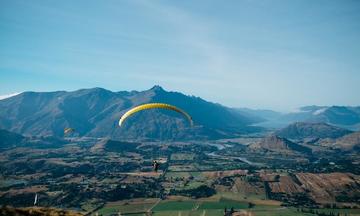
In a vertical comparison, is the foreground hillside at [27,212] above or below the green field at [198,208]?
above

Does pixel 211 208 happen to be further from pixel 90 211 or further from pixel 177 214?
pixel 90 211

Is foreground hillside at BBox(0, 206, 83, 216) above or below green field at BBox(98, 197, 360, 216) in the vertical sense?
above

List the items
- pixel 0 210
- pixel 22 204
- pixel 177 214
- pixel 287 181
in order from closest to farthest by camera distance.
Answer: pixel 0 210
pixel 177 214
pixel 22 204
pixel 287 181

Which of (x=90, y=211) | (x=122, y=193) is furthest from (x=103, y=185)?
(x=90, y=211)

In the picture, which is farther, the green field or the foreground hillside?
the green field

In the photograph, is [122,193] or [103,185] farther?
[103,185]

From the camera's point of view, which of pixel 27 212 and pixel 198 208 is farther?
pixel 198 208

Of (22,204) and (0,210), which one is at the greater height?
(0,210)

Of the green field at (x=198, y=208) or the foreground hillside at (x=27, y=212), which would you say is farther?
the green field at (x=198, y=208)

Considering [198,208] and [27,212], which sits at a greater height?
[27,212]

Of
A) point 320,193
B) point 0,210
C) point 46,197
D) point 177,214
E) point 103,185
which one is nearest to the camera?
point 0,210
